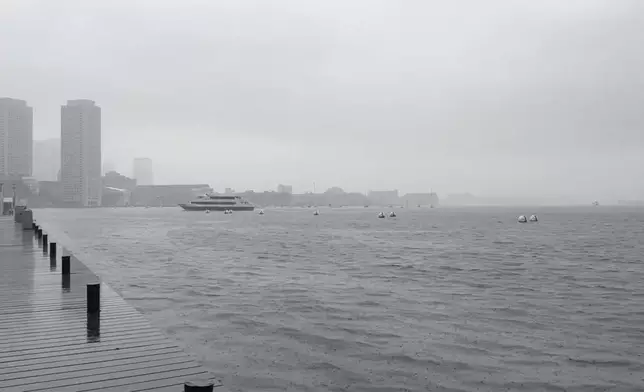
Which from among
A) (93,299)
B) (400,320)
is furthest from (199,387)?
(400,320)

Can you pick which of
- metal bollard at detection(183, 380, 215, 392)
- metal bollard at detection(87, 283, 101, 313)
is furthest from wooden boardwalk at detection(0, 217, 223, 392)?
metal bollard at detection(183, 380, 215, 392)

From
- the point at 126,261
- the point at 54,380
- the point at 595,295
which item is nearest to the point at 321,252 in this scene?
the point at 126,261

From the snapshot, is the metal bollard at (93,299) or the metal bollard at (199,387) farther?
the metal bollard at (93,299)

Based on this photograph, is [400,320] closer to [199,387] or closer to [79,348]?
[79,348]

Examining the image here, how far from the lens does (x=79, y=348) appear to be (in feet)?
28.6

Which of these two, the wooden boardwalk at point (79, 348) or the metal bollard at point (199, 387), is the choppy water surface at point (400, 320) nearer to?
the wooden boardwalk at point (79, 348)

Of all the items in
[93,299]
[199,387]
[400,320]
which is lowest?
[400,320]

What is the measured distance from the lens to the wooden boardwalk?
23.3 ft

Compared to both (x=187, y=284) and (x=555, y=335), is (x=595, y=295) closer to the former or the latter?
(x=555, y=335)

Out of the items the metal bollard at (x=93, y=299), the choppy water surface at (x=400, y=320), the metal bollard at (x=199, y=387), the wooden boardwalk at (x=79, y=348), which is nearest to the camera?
the metal bollard at (x=199, y=387)

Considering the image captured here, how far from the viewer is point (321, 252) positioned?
40.7m

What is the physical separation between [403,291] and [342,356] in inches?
403

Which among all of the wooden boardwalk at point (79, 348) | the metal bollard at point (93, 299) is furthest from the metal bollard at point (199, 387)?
the metal bollard at point (93, 299)

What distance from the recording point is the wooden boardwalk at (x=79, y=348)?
7.11m
